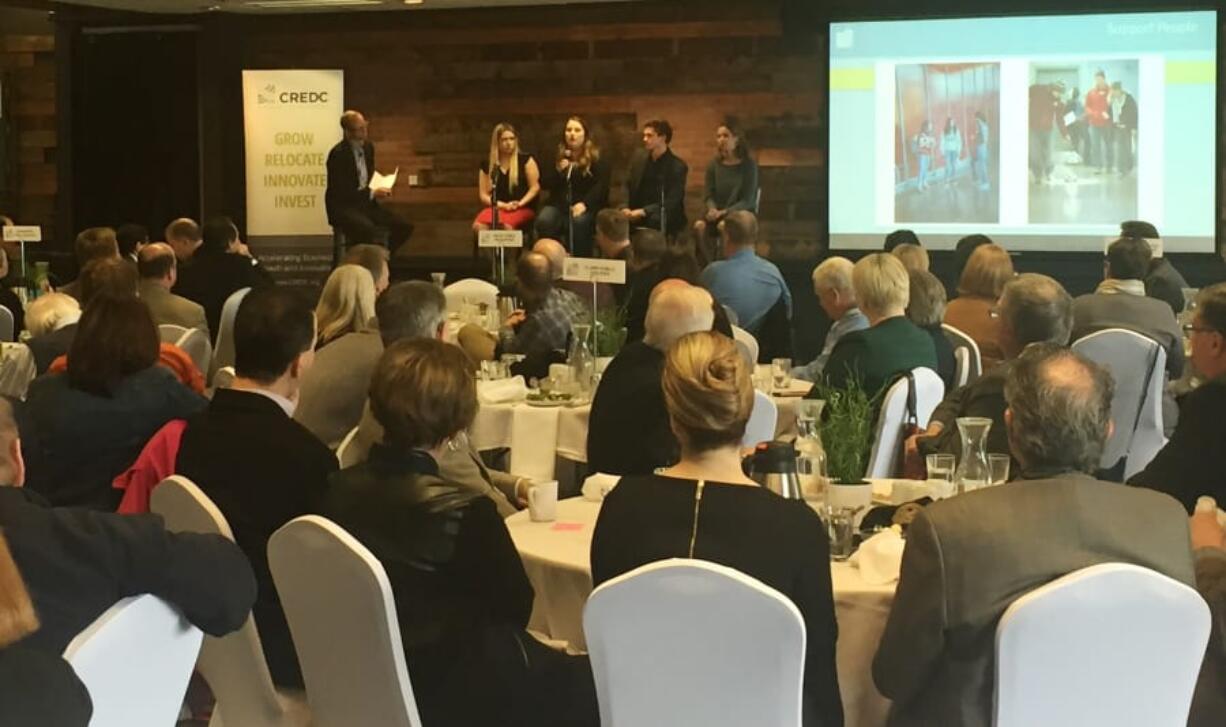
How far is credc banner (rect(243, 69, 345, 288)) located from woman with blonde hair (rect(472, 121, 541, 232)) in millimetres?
2100

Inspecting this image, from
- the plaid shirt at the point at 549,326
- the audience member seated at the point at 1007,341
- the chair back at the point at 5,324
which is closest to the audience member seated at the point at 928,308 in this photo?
the audience member seated at the point at 1007,341

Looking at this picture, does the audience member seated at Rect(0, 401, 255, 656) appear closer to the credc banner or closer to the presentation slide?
the presentation slide

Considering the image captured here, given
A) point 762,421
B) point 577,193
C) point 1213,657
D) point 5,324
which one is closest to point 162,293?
point 5,324

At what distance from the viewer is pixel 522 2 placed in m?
14.8

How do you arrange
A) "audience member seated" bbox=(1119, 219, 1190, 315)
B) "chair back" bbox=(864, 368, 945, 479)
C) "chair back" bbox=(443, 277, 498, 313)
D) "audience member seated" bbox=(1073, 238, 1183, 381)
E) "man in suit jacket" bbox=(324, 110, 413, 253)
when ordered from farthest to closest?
"man in suit jacket" bbox=(324, 110, 413, 253) < "chair back" bbox=(443, 277, 498, 313) < "audience member seated" bbox=(1119, 219, 1190, 315) < "audience member seated" bbox=(1073, 238, 1183, 381) < "chair back" bbox=(864, 368, 945, 479)

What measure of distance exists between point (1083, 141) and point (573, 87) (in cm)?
446

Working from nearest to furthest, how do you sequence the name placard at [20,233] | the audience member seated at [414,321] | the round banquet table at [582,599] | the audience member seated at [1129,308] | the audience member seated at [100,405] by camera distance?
the round banquet table at [582,599] → the audience member seated at [414,321] → the audience member seated at [100,405] → the audience member seated at [1129,308] → the name placard at [20,233]

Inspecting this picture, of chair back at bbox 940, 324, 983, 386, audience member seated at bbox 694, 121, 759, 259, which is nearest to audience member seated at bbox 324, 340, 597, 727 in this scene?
chair back at bbox 940, 324, 983, 386

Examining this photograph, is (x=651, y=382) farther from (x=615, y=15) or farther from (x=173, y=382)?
(x=615, y=15)

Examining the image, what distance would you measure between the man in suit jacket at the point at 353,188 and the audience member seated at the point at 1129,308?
24.9ft

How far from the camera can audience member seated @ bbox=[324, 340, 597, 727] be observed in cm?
348

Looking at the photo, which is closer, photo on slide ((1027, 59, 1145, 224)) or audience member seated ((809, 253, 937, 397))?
audience member seated ((809, 253, 937, 397))

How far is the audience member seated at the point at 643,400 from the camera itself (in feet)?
17.2

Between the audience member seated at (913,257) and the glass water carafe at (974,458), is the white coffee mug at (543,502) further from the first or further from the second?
the audience member seated at (913,257)
